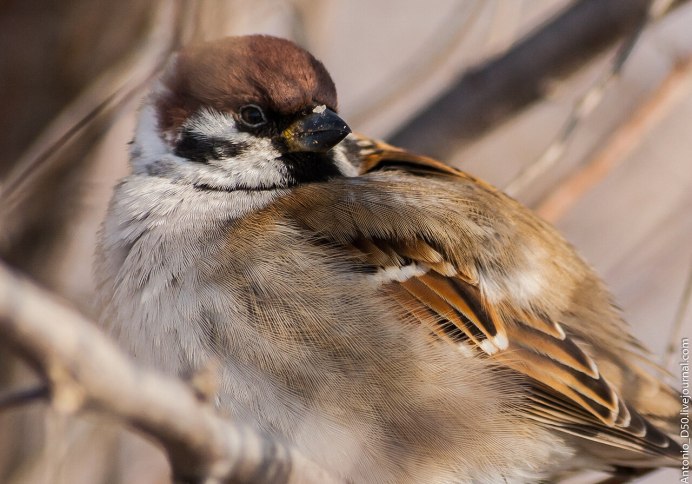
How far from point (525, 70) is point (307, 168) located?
3.83 ft

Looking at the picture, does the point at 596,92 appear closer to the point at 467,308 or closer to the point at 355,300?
the point at 467,308

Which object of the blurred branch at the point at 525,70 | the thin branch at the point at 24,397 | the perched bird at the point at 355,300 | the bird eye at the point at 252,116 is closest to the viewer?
the thin branch at the point at 24,397

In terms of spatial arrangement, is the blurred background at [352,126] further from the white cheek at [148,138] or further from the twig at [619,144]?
the white cheek at [148,138]

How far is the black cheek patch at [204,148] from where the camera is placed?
338 centimetres

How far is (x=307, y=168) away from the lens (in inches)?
132

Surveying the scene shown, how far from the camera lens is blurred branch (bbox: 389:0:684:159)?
3.89m

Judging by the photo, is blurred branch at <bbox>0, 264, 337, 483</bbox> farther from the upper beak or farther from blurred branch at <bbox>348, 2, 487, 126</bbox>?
blurred branch at <bbox>348, 2, 487, 126</bbox>

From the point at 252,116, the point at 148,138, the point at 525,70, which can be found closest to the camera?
the point at 252,116

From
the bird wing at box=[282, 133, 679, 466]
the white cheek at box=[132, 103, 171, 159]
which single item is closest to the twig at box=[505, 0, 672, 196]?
the bird wing at box=[282, 133, 679, 466]

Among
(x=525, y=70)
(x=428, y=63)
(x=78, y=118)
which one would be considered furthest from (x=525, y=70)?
(x=78, y=118)

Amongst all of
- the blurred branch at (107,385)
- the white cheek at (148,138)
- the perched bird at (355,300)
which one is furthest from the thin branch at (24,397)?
the white cheek at (148,138)

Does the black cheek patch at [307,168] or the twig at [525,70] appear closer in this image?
the black cheek patch at [307,168]

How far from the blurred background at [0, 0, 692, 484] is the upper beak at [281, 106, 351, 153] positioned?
501mm

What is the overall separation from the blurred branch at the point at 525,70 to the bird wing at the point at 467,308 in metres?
0.95
